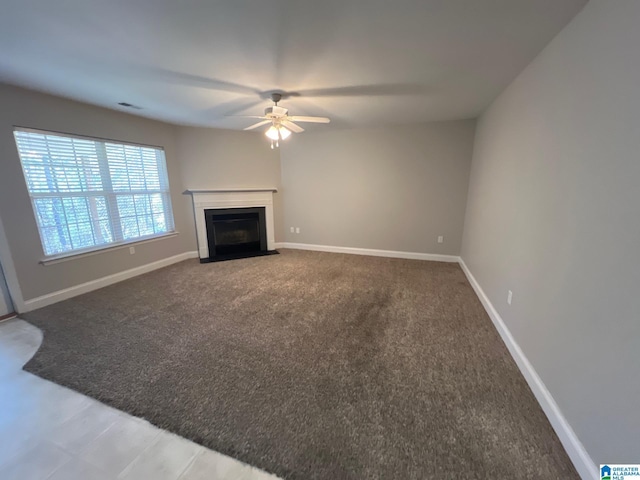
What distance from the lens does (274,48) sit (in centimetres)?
186

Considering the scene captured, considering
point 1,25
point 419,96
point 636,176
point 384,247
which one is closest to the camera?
point 636,176

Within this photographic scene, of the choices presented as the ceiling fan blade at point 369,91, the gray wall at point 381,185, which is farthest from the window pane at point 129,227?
the ceiling fan blade at point 369,91

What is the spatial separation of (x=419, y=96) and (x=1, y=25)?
3394 millimetres

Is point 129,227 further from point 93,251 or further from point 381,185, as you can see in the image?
point 381,185

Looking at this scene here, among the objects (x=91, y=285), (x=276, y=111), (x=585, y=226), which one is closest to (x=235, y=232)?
(x=91, y=285)

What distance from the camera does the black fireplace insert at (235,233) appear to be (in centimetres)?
476

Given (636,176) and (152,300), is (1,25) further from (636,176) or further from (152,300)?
(636,176)

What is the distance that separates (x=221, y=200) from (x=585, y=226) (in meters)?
4.74

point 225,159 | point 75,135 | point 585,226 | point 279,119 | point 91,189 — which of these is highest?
point 279,119

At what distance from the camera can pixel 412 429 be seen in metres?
1.46

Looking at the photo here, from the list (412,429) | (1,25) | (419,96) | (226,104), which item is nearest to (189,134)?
(226,104)

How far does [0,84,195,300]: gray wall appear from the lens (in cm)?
263

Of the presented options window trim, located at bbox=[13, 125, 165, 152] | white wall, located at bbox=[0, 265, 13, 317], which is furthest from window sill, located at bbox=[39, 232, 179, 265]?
window trim, located at bbox=[13, 125, 165, 152]

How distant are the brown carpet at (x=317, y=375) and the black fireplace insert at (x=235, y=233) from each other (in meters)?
1.54
